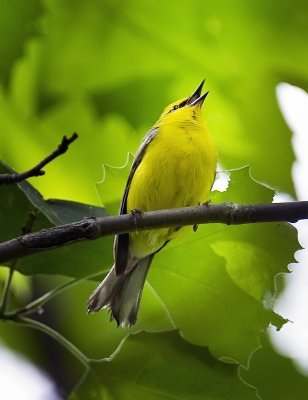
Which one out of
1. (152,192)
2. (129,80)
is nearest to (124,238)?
(152,192)

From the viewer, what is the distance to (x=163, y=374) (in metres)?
2.40

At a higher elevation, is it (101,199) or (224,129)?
(224,129)

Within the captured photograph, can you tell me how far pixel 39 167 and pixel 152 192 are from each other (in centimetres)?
96

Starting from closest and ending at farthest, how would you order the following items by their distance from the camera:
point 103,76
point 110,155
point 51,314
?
point 103,76
point 110,155
point 51,314

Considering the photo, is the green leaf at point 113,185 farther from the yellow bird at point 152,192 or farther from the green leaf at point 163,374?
the green leaf at point 163,374

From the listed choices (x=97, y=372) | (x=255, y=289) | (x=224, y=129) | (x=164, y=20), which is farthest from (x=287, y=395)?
(x=164, y=20)

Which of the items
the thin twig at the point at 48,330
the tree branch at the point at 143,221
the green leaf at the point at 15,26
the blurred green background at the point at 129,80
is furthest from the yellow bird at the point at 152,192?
the tree branch at the point at 143,221

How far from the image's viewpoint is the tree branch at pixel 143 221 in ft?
5.73

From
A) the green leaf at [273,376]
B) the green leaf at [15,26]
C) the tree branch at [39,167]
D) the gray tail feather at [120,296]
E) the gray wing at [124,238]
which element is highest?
the green leaf at [15,26]

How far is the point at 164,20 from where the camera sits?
7.06 ft

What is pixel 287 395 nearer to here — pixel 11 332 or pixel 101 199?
pixel 101 199

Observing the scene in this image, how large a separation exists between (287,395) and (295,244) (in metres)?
0.48

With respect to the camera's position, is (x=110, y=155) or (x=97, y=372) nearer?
(x=97, y=372)

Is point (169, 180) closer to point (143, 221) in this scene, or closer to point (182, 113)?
point (182, 113)
